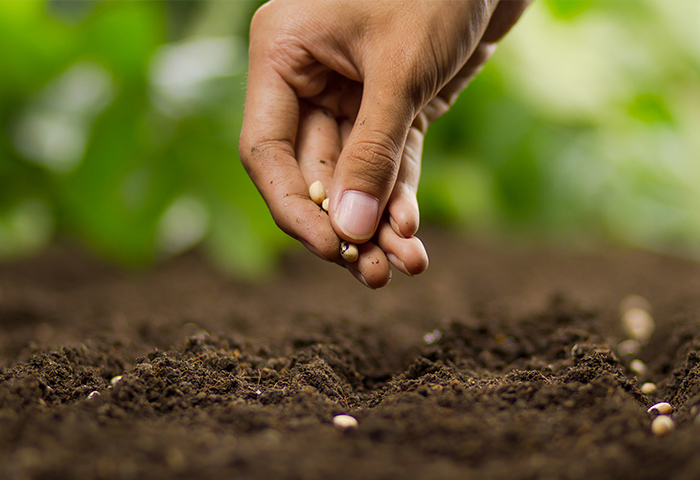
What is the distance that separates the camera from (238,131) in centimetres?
240

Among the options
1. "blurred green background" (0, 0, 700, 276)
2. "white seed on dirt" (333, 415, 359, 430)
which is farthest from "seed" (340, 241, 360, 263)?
"blurred green background" (0, 0, 700, 276)

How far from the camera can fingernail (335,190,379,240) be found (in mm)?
929

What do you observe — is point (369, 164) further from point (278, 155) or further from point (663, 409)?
point (663, 409)

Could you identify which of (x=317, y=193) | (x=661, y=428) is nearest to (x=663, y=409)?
(x=661, y=428)

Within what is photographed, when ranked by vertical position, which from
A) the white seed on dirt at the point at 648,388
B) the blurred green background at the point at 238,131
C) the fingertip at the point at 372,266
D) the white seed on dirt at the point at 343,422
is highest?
the blurred green background at the point at 238,131

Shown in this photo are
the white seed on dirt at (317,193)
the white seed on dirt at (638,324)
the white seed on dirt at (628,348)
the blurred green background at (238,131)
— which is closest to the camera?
the white seed on dirt at (317,193)

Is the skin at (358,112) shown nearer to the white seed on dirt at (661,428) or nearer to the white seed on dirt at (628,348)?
the white seed on dirt at (661,428)

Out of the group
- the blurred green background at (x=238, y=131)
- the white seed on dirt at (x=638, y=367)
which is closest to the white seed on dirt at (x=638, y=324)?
the white seed on dirt at (x=638, y=367)

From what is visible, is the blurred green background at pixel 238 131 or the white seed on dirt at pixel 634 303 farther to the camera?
the blurred green background at pixel 238 131

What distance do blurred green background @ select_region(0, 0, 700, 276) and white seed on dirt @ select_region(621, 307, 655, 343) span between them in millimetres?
1404

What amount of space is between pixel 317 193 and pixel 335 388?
1.15 feet

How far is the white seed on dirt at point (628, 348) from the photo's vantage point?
134cm

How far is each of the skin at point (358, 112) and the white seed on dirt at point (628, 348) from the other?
0.66 m

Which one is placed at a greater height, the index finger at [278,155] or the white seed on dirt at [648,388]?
the index finger at [278,155]
